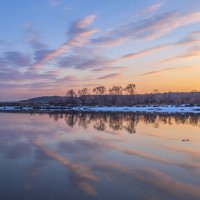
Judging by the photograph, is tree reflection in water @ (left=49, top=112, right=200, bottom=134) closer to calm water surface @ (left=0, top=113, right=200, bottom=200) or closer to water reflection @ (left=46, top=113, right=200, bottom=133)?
water reflection @ (left=46, top=113, right=200, bottom=133)

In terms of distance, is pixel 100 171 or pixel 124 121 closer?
pixel 100 171

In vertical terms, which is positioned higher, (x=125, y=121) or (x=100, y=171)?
(x=125, y=121)

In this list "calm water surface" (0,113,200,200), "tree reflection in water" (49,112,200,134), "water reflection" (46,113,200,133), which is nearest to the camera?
"calm water surface" (0,113,200,200)

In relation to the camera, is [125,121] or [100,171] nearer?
[100,171]

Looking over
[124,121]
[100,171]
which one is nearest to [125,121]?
[124,121]

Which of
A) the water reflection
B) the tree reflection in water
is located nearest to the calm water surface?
the tree reflection in water

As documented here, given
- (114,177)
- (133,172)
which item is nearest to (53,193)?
(114,177)

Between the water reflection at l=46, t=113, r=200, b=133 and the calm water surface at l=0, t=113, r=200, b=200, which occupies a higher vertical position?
the water reflection at l=46, t=113, r=200, b=133

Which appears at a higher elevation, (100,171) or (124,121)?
(124,121)

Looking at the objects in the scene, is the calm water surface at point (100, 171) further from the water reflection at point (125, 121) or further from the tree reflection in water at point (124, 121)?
the water reflection at point (125, 121)

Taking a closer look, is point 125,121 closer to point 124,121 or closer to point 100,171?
point 124,121

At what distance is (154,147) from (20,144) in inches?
265

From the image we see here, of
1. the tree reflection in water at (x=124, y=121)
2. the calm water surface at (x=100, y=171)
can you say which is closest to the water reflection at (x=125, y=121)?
the tree reflection in water at (x=124, y=121)

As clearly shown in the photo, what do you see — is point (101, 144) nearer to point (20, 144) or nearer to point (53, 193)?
point (20, 144)
